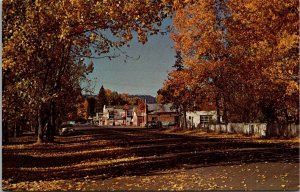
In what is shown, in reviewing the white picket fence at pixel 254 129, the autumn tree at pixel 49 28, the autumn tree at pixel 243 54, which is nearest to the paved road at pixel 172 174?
the autumn tree at pixel 49 28

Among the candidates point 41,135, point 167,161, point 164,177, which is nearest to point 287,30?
point 167,161

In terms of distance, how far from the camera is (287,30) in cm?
2006

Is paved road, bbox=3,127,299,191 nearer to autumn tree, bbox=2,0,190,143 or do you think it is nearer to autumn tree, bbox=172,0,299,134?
autumn tree, bbox=2,0,190,143

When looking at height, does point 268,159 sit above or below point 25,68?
below

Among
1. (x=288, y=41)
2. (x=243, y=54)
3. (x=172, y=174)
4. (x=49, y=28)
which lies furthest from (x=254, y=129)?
(x=49, y=28)

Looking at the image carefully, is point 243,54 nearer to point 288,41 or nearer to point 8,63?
point 288,41

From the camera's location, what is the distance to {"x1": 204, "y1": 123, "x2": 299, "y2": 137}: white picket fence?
3731 centimetres

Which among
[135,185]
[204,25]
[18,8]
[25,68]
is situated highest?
[204,25]

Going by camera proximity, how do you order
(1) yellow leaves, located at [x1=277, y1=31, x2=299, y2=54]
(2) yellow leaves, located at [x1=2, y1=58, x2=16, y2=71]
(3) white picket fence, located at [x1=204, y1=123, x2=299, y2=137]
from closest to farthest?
(2) yellow leaves, located at [x1=2, y1=58, x2=16, y2=71], (1) yellow leaves, located at [x1=277, y1=31, x2=299, y2=54], (3) white picket fence, located at [x1=204, y1=123, x2=299, y2=137]

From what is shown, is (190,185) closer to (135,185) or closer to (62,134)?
(135,185)

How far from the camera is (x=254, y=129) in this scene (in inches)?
1724

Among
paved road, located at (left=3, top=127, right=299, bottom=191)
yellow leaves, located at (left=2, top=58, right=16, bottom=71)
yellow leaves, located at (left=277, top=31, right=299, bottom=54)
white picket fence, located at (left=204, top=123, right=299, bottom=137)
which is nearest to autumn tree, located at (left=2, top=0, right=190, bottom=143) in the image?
yellow leaves, located at (left=2, top=58, right=16, bottom=71)

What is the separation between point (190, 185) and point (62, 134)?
45561 millimetres

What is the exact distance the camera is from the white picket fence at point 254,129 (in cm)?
3731
